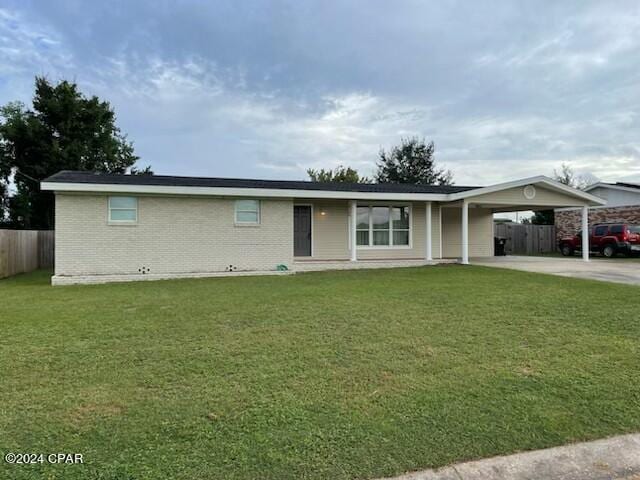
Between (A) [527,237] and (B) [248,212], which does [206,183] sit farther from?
(A) [527,237]

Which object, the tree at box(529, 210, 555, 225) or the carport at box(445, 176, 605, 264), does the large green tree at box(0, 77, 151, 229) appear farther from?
the tree at box(529, 210, 555, 225)

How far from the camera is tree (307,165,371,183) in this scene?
4269 centimetres

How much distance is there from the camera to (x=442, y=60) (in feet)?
51.7

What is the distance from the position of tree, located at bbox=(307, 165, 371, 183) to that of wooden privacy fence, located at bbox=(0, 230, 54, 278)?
90.1 feet

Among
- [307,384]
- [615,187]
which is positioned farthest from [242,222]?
[615,187]

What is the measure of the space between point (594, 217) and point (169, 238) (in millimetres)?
23049

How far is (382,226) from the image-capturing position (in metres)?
15.9

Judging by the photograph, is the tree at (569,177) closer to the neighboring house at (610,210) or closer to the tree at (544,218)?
the tree at (544,218)

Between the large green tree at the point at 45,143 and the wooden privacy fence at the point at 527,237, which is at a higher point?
the large green tree at the point at 45,143

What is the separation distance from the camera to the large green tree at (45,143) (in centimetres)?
2438

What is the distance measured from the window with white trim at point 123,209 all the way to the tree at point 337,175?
3105cm

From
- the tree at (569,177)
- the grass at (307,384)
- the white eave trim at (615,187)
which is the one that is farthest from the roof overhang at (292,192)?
the tree at (569,177)

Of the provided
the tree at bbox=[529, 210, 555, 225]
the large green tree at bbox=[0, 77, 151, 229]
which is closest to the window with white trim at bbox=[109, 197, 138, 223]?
the large green tree at bbox=[0, 77, 151, 229]

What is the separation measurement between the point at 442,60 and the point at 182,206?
10.9 meters
